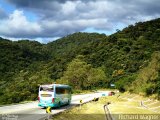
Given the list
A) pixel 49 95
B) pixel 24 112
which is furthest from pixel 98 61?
pixel 24 112

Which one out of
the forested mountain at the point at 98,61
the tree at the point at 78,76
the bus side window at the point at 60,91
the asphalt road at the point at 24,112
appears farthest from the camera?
the forested mountain at the point at 98,61

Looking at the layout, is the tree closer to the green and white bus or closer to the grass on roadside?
the grass on roadside

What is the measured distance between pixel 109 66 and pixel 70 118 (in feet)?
445

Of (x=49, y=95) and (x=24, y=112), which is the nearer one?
(x=24, y=112)

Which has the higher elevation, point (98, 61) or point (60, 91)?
point (98, 61)

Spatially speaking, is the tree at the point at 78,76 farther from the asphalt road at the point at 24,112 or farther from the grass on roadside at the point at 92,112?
the asphalt road at the point at 24,112

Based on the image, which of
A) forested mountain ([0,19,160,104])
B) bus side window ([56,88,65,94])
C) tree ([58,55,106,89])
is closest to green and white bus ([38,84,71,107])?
bus side window ([56,88,65,94])

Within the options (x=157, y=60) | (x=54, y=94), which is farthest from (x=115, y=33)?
(x=54, y=94)

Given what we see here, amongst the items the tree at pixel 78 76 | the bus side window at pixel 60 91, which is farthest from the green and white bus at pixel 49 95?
the tree at pixel 78 76

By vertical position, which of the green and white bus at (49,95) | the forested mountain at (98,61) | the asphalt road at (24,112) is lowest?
the asphalt road at (24,112)

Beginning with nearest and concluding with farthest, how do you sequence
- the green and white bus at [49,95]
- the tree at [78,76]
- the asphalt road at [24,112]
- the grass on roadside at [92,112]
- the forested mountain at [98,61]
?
the asphalt road at [24,112], the grass on roadside at [92,112], the green and white bus at [49,95], the tree at [78,76], the forested mountain at [98,61]

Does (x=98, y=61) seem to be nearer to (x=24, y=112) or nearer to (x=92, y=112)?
(x=92, y=112)

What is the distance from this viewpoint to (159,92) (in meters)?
45.4

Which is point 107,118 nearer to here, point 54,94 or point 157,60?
point 54,94
